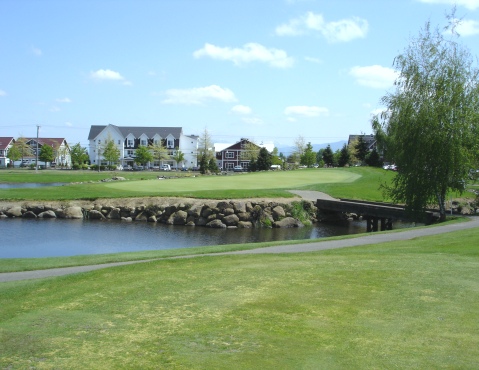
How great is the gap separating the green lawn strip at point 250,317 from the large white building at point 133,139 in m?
124

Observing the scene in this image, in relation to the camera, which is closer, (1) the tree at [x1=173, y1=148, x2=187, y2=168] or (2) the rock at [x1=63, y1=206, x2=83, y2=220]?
(2) the rock at [x1=63, y1=206, x2=83, y2=220]

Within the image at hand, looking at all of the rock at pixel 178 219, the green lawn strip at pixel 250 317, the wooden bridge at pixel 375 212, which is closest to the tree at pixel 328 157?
the wooden bridge at pixel 375 212

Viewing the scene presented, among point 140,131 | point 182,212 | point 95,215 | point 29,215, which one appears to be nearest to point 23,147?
point 140,131

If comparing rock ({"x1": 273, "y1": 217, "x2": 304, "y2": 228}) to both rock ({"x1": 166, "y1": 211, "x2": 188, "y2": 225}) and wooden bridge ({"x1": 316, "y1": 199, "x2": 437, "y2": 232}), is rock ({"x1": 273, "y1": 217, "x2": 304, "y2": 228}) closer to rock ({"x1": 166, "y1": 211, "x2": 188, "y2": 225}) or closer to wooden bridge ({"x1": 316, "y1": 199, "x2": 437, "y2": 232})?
wooden bridge ({"x1": 316, "y1": 199, "x2": 437, "y2": 232})

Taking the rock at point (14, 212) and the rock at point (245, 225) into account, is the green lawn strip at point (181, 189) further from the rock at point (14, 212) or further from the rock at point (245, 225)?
the rock at point (245, 225)

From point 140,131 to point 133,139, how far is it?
3189 millimetres

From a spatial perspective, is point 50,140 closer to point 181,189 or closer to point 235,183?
point 235,183

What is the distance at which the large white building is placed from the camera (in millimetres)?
137750

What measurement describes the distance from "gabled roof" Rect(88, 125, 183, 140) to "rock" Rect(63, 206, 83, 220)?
9844 centimetres

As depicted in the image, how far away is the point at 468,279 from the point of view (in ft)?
39.9

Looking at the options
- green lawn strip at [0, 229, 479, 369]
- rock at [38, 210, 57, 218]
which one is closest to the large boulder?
rock at [38, 210, 57, 218]

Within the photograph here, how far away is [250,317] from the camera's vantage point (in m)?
9.20

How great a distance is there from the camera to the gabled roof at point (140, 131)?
140m

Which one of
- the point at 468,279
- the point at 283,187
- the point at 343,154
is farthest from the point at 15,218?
the point at 343,154
